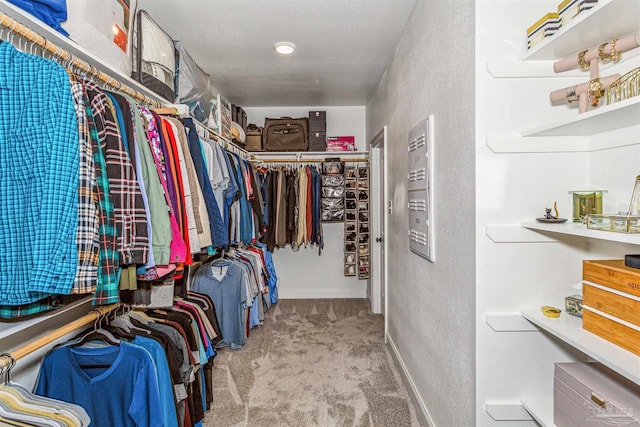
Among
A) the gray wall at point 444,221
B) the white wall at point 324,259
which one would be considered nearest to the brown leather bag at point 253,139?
the white wall at point 324,259

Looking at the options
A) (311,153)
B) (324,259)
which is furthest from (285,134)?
(324,259)

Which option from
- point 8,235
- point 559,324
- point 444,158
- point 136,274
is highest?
point 444,158

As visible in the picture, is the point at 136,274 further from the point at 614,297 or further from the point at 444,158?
the point at 614,297

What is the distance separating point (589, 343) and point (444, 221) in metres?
0.81

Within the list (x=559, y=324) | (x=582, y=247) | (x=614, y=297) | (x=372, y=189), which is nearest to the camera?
(x=614, y=297)

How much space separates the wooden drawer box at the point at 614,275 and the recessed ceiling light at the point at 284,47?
238 centimetres

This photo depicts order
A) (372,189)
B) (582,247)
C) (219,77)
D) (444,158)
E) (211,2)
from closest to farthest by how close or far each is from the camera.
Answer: (582,247) → (444,158) → (211,2) → (219,77) → (372,189)

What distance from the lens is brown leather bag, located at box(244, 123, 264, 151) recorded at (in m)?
4.32

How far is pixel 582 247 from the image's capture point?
1331mm

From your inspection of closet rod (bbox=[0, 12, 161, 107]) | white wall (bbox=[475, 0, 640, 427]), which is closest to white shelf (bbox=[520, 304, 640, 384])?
white wall (bbox=[475, 0, 640, 427])

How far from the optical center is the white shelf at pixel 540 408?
3.90ft

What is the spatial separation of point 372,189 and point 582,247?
2903mm

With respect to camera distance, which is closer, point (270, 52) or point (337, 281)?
point (270, 52)

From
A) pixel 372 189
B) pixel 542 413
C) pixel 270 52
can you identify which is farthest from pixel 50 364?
pixel 372 189
